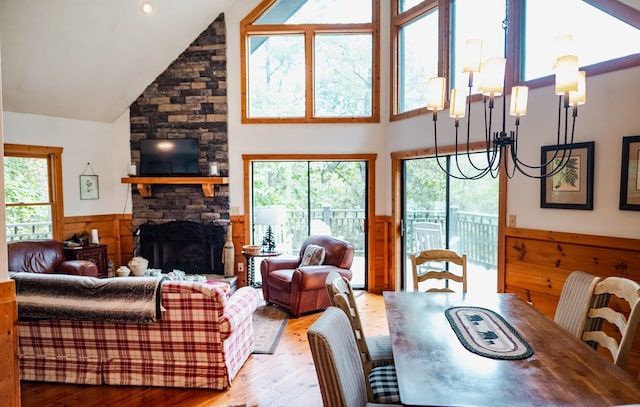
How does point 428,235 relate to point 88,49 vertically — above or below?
below

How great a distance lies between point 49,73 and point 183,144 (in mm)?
1906

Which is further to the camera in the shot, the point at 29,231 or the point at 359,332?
the point at 29,231

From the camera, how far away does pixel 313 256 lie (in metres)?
5.21

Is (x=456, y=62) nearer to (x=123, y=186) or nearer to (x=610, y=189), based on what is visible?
(x=610, y=189)

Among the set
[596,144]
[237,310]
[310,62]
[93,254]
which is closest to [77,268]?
[93,254]

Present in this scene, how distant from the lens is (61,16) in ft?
14.8

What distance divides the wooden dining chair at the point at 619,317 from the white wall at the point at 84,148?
20.9 ft

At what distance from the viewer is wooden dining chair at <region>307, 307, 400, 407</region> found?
1.55 metres

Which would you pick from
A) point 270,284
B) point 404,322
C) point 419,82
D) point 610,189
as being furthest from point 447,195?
point 404,322

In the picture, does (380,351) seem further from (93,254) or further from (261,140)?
(93,254)

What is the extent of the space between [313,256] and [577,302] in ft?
10.6

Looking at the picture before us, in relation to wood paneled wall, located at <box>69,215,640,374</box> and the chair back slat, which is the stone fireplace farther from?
the chair back slat

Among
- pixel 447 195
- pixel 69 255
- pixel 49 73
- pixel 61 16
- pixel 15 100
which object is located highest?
pixel 61 16

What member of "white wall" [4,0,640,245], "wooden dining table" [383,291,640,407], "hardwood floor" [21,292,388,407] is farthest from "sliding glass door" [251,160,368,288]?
"wooden dining table" [383,291,640,407]
